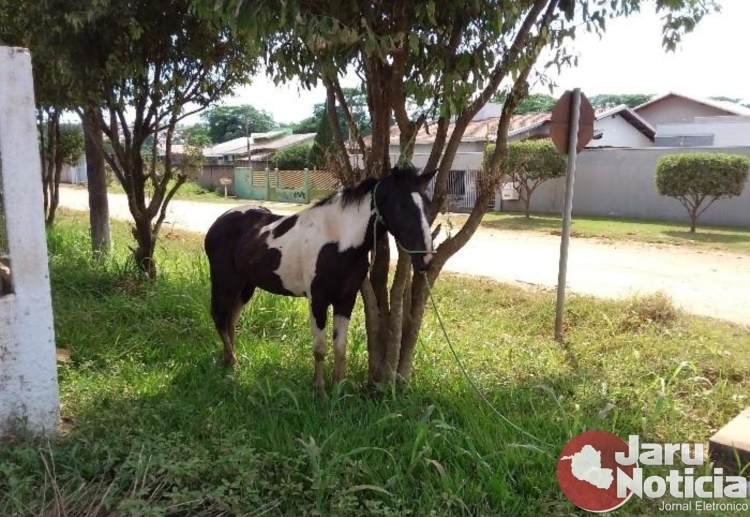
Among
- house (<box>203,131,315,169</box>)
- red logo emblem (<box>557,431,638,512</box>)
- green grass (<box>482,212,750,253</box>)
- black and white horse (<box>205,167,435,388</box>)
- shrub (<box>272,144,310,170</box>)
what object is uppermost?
house (<box>203,131,315,169</box>)

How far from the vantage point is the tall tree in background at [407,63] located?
3.11 m

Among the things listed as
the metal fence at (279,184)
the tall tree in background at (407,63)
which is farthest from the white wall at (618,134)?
the tall tree in background at (407,63)

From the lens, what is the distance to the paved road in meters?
7.71

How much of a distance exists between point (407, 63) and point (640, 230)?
12.0 metres

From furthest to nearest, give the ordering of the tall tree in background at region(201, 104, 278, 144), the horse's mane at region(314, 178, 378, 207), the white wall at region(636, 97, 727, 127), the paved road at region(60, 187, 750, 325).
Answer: the tall tree in background at region(201, 104, 278, 144) → the white wall at region(636, 97, 727, 127) → the paved road at region(60, 187, 750, 325) → the horse's mane at region(314, 178, 378, 207)

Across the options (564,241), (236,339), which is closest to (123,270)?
(236,339)

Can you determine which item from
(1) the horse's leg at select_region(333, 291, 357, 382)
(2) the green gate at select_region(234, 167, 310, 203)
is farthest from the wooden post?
(2) the green gate at select_region(234, 167, 310, 203)

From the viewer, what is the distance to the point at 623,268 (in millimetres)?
9828

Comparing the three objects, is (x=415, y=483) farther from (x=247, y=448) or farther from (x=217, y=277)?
(x=217, y=277)

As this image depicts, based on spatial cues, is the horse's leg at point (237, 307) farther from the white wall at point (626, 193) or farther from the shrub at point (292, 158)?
the shrub at point (292, 158)

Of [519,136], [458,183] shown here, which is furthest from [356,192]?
[519,136]

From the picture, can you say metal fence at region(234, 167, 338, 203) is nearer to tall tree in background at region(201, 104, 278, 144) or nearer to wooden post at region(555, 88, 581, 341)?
wooden post at region(555, 88, 581, 341)

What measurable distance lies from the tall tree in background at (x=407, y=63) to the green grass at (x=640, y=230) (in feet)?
30.7

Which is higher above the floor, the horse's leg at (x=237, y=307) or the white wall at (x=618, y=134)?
the white wall at (x=618, y=134)
